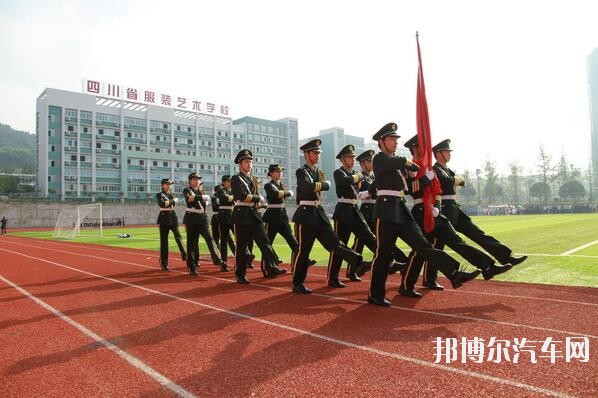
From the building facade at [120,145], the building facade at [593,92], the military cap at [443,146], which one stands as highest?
the building facade at [593,92]

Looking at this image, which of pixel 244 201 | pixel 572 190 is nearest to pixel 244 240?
pixel 244 201

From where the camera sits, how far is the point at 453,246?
6066mm

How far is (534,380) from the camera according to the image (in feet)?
10.1

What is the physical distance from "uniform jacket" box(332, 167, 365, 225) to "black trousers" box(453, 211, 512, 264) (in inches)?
62.0

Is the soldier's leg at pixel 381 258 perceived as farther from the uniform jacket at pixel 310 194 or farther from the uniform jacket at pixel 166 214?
the uniform jacket at pixel 166 214

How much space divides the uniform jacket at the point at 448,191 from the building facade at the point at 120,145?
178 ft

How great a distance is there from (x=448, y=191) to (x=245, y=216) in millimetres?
3460

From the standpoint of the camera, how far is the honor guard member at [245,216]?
7.76 metres

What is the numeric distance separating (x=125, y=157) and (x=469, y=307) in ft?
225

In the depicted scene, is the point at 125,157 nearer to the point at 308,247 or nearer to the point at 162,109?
the point at 162,109

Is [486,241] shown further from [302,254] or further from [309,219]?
[302,254]

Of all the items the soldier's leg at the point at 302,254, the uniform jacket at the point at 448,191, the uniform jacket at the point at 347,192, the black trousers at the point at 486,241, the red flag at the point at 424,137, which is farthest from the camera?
the uniform jacket at the point at 347,192

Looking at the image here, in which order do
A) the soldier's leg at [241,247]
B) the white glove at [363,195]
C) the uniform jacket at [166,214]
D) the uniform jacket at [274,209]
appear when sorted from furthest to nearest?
the uniform jacket at [166,214]
the uniform jacket at [274,209]
the soldier's leg at [241,247]
the white glove at [363,195]

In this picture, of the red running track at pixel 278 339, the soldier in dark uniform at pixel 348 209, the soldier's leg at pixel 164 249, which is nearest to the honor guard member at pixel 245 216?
the red running track at pixel 278 339
